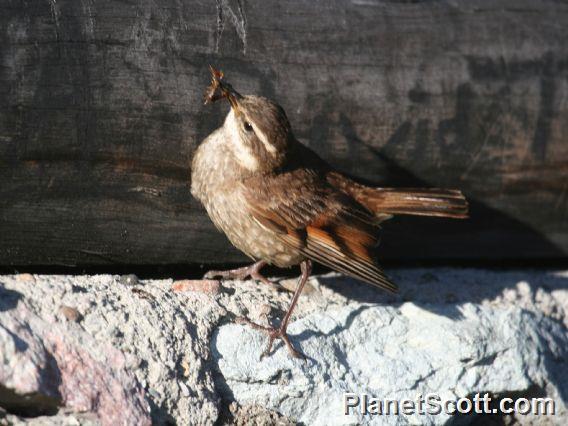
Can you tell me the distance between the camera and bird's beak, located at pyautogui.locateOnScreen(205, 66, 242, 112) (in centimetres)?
425

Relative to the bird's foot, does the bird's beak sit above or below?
above

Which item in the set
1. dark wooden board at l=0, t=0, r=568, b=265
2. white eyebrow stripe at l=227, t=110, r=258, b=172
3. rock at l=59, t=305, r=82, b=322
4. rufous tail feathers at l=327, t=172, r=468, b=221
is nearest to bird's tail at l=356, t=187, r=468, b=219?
rufous tail feathers at l=327, t=172, r=468, b=221

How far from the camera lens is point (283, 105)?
462 centimetres

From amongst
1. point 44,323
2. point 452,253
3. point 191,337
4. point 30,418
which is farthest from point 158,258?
point 452,253

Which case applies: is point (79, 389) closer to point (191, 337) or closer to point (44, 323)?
point (44, 323)

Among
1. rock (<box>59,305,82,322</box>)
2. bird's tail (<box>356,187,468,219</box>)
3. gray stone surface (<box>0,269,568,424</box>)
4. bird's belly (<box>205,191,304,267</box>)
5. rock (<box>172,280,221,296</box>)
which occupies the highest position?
bird's tail (<box>356,187,468,219</box>)

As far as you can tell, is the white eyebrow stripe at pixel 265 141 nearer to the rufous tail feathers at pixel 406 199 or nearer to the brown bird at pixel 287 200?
the brown bird at pixel 287 200

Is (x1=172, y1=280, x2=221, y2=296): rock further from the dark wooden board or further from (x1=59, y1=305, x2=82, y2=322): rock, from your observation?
(x1=59, y1=305, x2=82, y2=322): rock

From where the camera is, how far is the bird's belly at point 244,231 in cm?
459

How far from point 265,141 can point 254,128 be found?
9 cm

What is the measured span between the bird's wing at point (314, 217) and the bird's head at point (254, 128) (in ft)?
0.40

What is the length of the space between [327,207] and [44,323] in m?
1.71

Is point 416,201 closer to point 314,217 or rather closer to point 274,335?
point 314,217

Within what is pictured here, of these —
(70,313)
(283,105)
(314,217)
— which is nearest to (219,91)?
(283,105)
